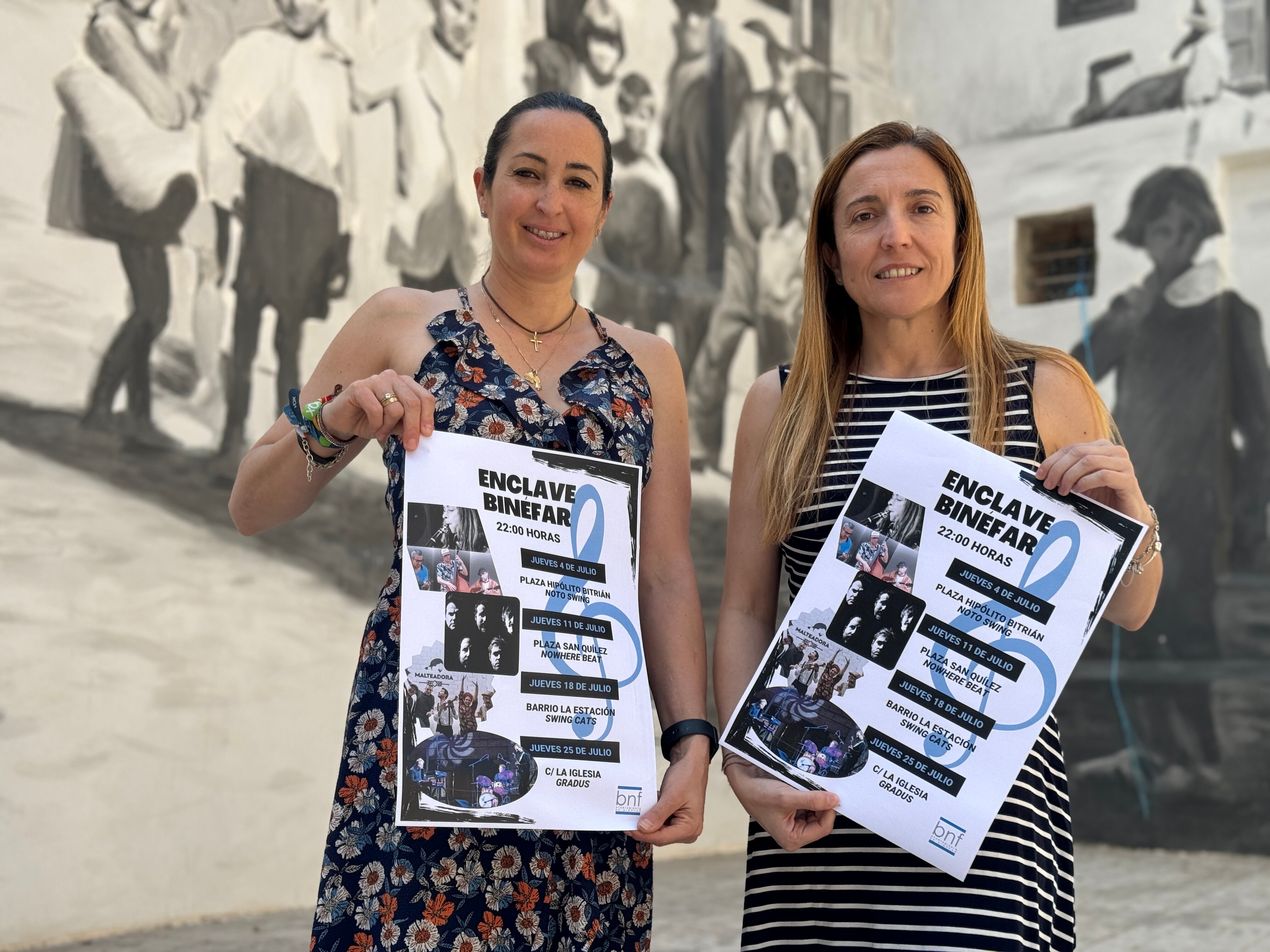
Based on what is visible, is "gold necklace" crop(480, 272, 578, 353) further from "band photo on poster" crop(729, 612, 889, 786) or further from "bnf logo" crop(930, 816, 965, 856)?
"bnf logo" crop(930, 816, 965, 856)

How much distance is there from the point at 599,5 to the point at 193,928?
632 cm

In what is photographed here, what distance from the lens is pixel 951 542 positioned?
6.50 feet

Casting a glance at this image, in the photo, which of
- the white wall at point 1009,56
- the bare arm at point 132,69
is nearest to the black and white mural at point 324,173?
the bare arm at point 132,69

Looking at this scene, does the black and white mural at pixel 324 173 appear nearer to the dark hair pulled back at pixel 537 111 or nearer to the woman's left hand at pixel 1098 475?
the dark hair pulled back at pixel 537 111

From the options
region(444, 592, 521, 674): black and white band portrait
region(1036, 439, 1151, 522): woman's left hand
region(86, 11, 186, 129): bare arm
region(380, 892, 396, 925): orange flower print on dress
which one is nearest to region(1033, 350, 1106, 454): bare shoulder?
region(1036, 439, 1151, 522): woman's left hand

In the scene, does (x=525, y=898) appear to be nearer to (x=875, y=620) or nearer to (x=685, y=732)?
(x=685, y=732)

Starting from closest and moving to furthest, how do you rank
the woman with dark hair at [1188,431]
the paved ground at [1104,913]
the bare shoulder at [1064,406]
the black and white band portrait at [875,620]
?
the black and white band portrait at [875,620]
the bare shoulder at [1064,406]
the paved ground at [1104,913]
the woman with dark hair at [1188,431]

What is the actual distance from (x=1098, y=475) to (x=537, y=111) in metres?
1.14

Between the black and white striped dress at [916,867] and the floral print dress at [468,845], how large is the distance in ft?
0.82

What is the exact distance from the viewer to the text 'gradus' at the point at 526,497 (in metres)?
2.01

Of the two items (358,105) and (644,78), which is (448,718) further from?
(644,78)

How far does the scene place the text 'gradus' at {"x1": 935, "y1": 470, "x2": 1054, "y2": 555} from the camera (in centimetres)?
194

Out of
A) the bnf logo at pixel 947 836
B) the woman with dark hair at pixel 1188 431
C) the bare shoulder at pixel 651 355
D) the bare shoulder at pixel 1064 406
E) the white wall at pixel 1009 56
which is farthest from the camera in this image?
the white wall at pixel 1009 56

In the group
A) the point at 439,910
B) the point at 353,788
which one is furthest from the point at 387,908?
the point at 353,788
